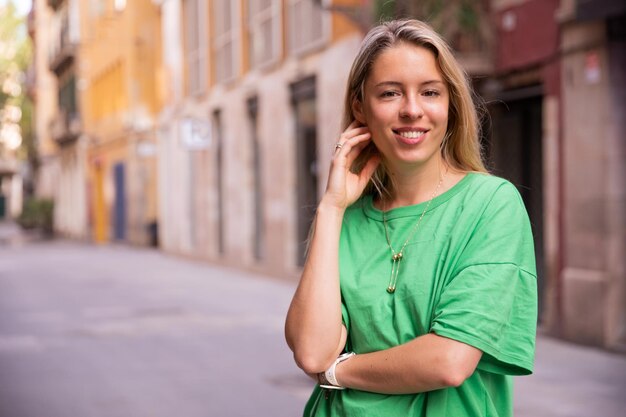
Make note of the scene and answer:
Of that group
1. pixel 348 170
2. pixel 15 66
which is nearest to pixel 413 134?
pixel 348 170

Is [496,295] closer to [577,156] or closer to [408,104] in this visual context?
[408,104]

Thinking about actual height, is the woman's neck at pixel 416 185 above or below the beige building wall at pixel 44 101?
below

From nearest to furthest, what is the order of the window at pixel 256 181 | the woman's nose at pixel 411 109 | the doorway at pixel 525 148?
the woman's nose at pixel 411 109 → the doorway at pixel 525 148 → the window at pixel 256 181

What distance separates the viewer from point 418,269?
188 centimetres

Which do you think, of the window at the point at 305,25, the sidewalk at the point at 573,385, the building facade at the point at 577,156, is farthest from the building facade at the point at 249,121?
the sidewalk at the point at 573,385

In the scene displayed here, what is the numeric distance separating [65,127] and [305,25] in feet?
99.5

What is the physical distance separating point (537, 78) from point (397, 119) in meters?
9.28

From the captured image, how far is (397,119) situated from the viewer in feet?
6.33

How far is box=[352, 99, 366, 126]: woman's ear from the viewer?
2.07m

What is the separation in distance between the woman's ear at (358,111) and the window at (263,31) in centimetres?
1673

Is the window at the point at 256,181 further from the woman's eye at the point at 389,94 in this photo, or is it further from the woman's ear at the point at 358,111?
the woman's eye at the point at 389,94

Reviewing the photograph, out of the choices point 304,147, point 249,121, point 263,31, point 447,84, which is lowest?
point 447,84

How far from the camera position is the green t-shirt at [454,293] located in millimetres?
1800

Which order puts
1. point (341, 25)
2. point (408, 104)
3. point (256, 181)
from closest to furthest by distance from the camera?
point (408, 104) → point (341, 25) → point (256, 181)
